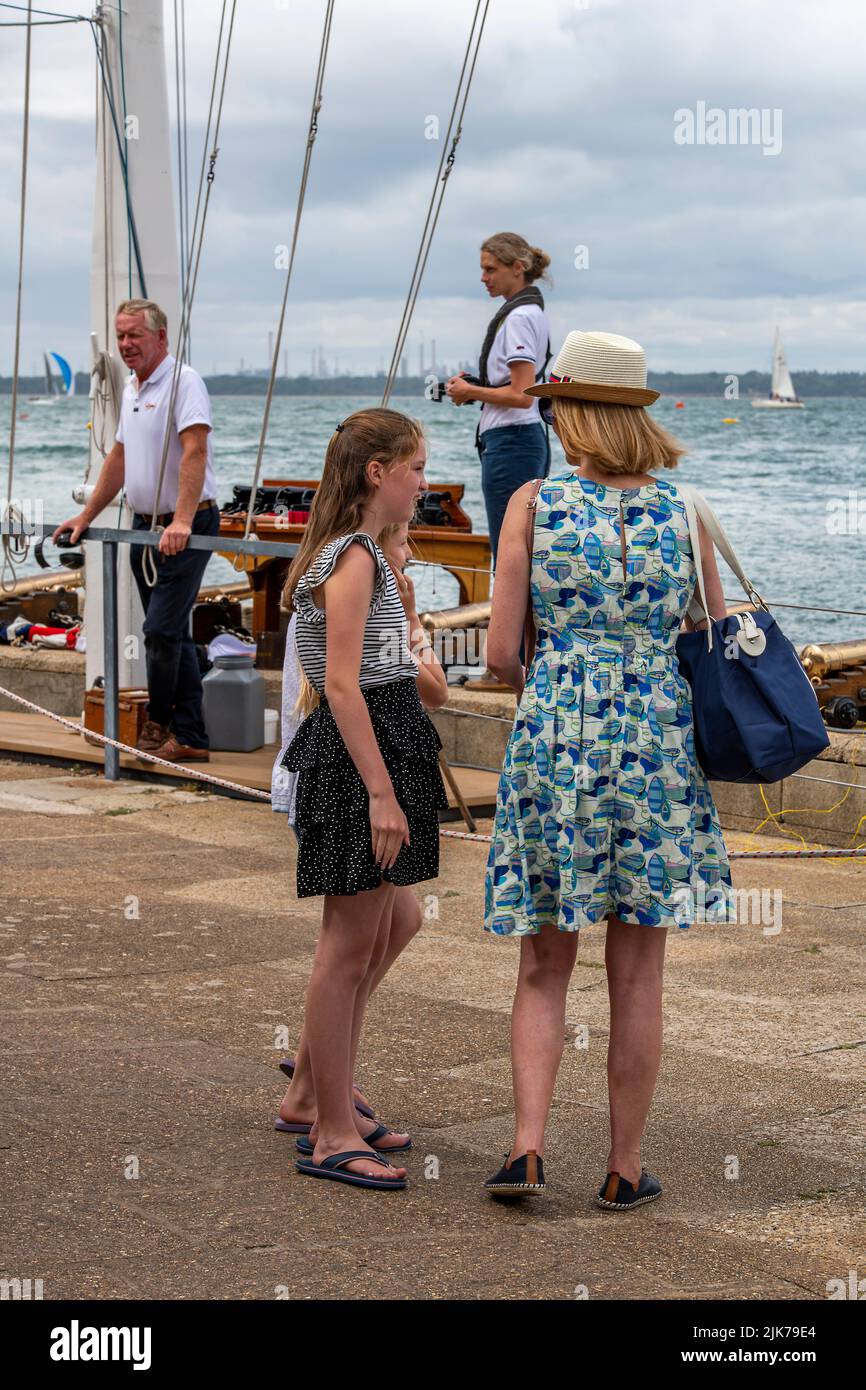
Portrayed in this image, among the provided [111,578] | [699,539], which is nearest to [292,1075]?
[699,539]

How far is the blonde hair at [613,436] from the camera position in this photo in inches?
151

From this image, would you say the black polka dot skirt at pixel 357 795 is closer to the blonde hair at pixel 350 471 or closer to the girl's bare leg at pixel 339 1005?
the girl's bare leg at pixel 339 1005

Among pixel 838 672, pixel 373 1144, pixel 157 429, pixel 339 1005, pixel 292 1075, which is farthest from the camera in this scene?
pixel 838 672

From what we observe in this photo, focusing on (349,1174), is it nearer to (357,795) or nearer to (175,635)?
(357,795)

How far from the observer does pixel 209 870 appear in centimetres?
721

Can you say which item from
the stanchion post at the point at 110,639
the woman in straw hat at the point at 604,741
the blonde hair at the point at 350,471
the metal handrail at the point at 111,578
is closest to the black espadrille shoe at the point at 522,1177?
the woman in straw hat at the point at 604,741

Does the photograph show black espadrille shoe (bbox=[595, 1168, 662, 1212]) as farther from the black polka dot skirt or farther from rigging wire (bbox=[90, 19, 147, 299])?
rigging wire (bbox=[90, 19, 147, 299])

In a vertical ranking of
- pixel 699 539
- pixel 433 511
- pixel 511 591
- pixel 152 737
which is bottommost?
pixel 152 737

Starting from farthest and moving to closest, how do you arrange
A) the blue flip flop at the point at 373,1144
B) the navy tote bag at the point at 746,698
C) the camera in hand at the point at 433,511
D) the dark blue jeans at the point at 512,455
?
the camera in hand at the point at 433,511, the dark blue jeans at the point at 512,455, the blue flip flop at the point at 373,1144, the navy tote bag at the point at 746,698

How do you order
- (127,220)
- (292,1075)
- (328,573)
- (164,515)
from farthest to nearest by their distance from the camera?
(127,220) → (164,515) → (292,1075) → (328,573)

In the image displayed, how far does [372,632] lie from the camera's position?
13.1ft

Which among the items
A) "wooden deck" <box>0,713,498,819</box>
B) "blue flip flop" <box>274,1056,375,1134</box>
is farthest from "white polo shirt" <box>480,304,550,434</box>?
"blue flip flop" <box>274,1056,375,1134</box>

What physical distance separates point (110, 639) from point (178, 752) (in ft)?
2.05

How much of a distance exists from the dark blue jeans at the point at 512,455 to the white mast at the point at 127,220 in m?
1.91
